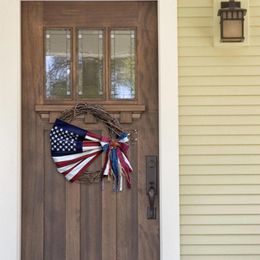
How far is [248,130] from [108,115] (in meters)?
0.89

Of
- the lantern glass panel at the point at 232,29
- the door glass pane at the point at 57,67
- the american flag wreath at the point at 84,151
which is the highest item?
the lantern glass panel at the point at 232,29

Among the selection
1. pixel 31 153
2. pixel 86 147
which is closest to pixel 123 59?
pixel 86 147

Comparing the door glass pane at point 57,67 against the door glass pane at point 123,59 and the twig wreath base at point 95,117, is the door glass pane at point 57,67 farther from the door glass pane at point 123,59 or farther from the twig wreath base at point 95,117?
the door glass pane at point 123,59

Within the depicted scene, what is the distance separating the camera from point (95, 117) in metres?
3.24

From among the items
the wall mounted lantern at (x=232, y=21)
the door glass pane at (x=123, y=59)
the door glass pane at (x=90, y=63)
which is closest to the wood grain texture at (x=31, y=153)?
the door glass pane at (x=90, y=63)

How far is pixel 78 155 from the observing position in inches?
128

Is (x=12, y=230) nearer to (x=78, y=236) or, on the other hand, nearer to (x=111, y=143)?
(x=78, y=236)

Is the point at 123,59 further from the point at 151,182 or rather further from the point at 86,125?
the point at 151,182

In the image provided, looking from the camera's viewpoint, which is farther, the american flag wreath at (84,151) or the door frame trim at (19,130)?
the american flag wreath at (84,151)

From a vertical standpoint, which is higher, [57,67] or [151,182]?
[57,67]

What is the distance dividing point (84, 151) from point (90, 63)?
0.57 metres

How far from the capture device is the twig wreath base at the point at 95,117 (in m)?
3.22

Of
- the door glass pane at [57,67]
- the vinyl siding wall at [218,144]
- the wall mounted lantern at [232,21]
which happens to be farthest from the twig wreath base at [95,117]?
the wall mounted lantern at [232,21]

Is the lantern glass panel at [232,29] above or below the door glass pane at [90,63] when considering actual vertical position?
above
